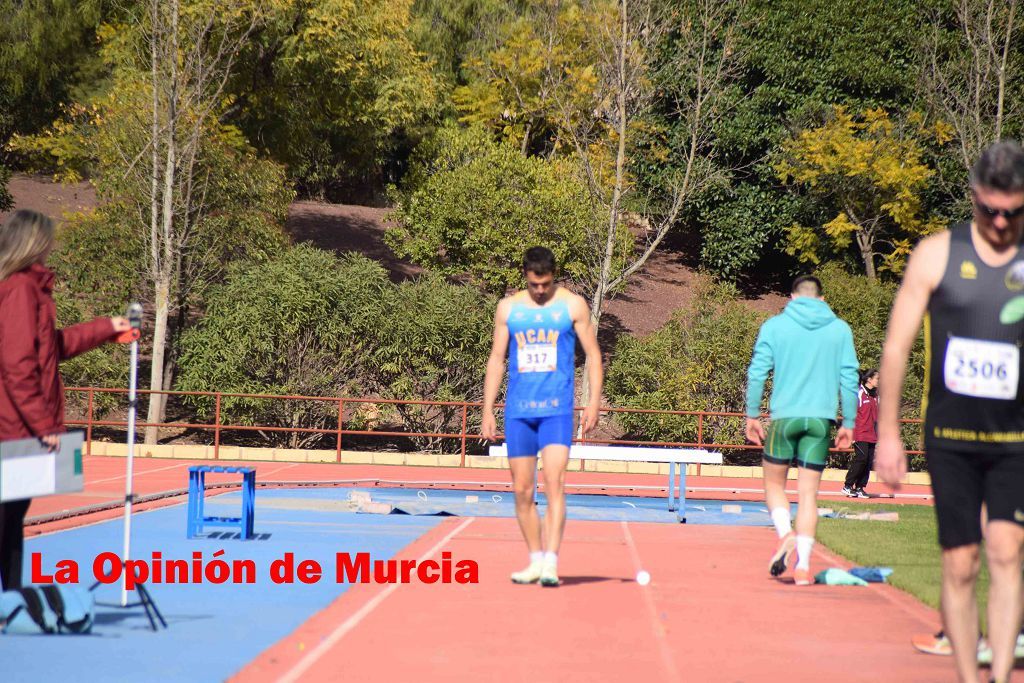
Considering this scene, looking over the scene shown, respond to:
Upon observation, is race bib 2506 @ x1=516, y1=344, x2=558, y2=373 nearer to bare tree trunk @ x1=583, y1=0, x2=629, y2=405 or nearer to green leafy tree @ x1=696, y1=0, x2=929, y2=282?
bare tree trunk @ x1=583, y1=0, x2=629, y2=405

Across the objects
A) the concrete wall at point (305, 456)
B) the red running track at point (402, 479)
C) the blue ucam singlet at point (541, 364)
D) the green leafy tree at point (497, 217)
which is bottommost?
the red running track at point (402, 479)

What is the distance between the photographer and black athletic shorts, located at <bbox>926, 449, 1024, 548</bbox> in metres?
4.50

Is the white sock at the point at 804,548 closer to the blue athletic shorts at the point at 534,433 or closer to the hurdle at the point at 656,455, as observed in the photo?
the blue athletic shorts at the point at 534,433

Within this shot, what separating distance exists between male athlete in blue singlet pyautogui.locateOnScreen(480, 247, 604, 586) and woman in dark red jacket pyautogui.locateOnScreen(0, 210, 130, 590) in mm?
2919

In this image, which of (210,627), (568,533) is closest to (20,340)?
(210,627)

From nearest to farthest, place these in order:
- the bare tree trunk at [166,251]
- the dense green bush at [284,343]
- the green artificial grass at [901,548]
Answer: the green artificial grass at [901,548] < the dense green bush at [284,343] < the bare tree trunk at [166,251]

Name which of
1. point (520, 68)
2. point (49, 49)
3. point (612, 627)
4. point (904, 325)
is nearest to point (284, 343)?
point (612, 627)

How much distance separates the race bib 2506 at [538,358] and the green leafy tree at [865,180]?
3082 cm

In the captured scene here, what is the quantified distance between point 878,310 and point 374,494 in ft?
58.5

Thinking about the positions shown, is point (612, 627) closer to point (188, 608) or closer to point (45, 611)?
point (188, 608)

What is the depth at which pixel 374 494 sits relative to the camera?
57.0 feet

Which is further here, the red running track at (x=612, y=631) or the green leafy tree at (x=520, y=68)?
the green leafy tree at (x=520, y=68)

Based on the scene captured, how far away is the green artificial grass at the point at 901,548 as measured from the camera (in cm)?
895

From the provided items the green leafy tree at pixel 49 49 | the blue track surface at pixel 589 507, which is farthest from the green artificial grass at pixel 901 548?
the green leafy tree at pixel 49 49
